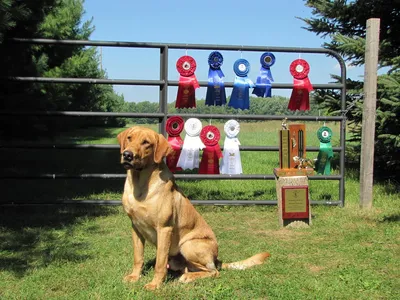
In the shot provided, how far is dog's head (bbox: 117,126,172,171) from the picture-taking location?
12.0 ft

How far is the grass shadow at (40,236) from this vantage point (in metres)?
4.50

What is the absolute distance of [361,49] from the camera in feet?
28.5

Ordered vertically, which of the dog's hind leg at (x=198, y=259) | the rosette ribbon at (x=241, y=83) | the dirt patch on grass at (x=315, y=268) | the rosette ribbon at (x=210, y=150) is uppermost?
the rosette ribbon at (x=241, y=83)

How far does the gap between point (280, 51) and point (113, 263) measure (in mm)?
3900

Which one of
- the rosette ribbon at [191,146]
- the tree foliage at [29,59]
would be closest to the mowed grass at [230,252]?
the rosette ribbon at [191,146]

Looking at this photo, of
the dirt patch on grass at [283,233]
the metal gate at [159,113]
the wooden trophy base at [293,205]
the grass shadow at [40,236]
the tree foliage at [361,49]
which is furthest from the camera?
the tree foliage at [361,49]

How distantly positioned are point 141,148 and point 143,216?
1.76 feet

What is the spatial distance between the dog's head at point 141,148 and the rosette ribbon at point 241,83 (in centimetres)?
317

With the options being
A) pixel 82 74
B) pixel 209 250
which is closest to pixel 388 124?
pixel 209 250

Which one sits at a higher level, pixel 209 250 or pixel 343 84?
pixel 343 84

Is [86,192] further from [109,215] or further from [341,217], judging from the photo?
[341,217]

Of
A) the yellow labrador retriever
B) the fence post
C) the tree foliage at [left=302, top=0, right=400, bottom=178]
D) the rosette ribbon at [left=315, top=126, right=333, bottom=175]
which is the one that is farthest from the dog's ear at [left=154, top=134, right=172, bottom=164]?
the tree foliage at [left=302, top=0, right=400, bottom=178]

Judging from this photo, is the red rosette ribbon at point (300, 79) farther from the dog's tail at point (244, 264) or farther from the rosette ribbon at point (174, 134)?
the dog's tail at point (244, 264)

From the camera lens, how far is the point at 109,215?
21.5ft
